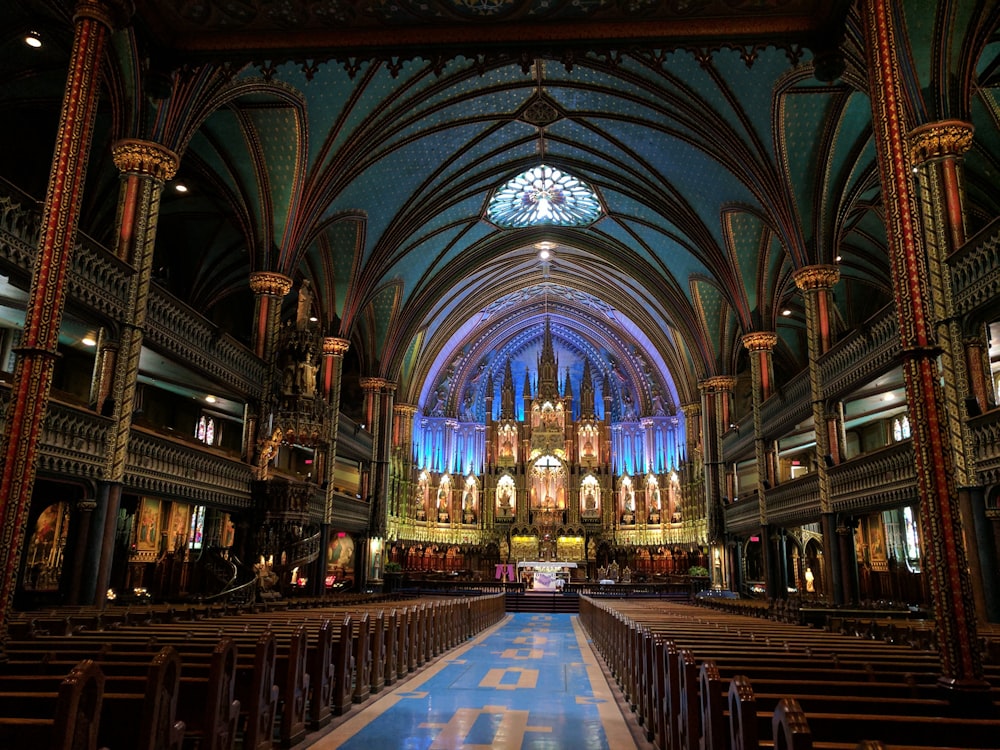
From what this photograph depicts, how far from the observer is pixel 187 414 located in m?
26.7

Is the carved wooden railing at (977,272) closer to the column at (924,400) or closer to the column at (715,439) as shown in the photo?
the column at (924,400)

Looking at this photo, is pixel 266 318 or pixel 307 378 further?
pixel 266 318

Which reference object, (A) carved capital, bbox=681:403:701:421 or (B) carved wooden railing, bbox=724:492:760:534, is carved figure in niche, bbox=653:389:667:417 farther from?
(B) carved wooden railing, bbox=724:492:760:534

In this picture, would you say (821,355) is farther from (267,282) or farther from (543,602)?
(267,282)

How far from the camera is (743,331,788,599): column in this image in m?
23.0

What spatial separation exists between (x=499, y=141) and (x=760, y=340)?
11720 millimetres

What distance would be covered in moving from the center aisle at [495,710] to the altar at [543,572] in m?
24.0

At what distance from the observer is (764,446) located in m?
24.6

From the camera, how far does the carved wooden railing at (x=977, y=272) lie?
38.2 feet

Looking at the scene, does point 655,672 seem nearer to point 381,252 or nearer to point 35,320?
point 35,320

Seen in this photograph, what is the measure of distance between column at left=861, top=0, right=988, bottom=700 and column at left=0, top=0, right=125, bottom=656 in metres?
7.40

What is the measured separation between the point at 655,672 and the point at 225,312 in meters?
29.1

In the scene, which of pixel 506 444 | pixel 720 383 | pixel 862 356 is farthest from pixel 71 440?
pixel 506 444

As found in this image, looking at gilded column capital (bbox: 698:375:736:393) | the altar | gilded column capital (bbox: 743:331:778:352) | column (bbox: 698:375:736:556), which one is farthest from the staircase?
gilded column capital (bbox: 743:331:778:352)
